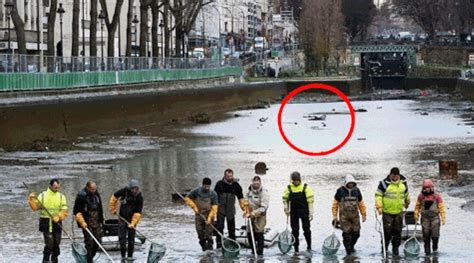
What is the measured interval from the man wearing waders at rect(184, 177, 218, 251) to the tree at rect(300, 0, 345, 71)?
129 metres

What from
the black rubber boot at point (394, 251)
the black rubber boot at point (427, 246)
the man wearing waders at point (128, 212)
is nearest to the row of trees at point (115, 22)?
the man wearing waders at point (128, 212)

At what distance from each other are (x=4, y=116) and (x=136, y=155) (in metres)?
4.85

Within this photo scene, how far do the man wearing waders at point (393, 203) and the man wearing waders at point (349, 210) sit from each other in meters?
0.35

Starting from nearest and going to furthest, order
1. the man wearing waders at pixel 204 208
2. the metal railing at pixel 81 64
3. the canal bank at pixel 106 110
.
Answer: the man wearing waders at pixel 204 208 → the canal bank at pixel 106 110 → the metal railing at pixel 81 64

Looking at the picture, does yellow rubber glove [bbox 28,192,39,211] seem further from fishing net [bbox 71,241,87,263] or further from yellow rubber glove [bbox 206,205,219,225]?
yellow rubber glove [bbox 206,205,219,225]

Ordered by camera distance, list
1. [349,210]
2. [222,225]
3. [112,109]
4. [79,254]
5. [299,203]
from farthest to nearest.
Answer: [112,109] → [222,225] → [299,203] → [349,210] → [79,254]

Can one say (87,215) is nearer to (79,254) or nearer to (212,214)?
(79,254)

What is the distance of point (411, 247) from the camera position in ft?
70.9

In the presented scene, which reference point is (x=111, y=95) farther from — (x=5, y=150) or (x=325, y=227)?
(x=325, y=227)

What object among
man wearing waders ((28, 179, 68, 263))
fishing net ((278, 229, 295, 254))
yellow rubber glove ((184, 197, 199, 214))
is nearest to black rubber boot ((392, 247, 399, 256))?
fishing net ((278, 229, 295, 254))

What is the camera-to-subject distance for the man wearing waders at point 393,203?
71.1 ft

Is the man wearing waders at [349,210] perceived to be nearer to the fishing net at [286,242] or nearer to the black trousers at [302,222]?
the black trousers at [302,222]

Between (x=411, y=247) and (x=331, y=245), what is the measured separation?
1.42m

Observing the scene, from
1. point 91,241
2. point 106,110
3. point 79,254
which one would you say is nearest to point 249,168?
point 91,241
